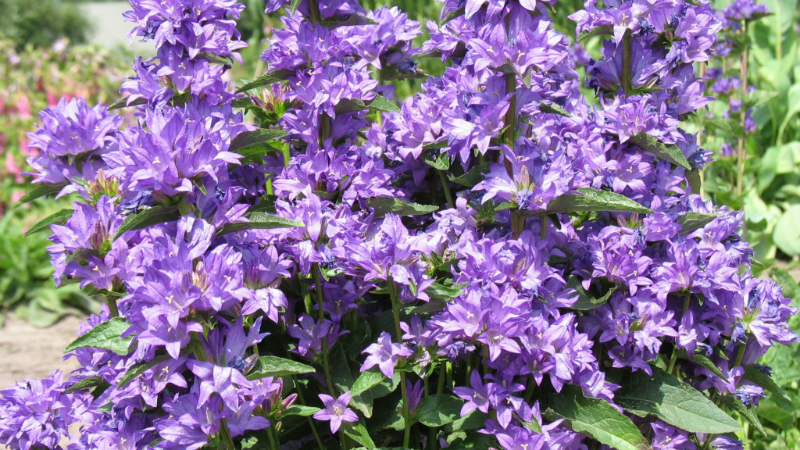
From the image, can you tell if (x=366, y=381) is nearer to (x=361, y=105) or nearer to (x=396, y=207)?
(x=396, y=207)

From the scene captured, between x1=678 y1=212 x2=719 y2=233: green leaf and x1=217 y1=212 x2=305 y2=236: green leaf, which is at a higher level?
x1=217 y1=212 x2=305 y2=236: green leaf

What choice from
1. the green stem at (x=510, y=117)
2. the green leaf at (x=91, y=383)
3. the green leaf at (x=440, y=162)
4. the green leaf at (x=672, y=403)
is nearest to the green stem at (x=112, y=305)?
the green leaf at (x=91, y=383)

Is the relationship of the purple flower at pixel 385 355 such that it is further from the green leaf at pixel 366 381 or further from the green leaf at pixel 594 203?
the green leaf at pixel 594 203

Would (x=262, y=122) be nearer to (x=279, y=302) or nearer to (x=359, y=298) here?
(x=359, y=298)

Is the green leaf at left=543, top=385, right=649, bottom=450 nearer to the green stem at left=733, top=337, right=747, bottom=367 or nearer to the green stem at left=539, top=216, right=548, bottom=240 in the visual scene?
the green stem at left=539, top=216, right=548, bottom=240

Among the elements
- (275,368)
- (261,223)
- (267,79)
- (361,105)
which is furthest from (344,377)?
(267,79)

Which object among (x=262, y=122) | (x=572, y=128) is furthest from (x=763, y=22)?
(x=262, y=122)

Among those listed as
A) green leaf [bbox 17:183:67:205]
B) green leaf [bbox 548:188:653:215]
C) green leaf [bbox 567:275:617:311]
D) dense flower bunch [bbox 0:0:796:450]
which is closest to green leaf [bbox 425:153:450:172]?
dense flower bunch [bbox 0:0:796:450]
